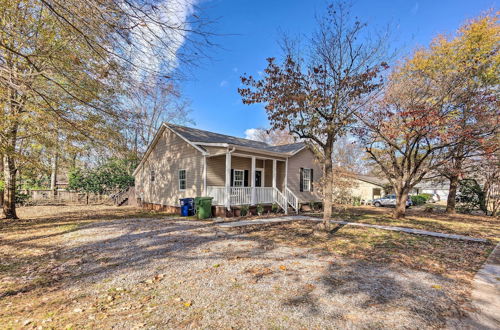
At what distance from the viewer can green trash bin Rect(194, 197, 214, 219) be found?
10758 millimetres

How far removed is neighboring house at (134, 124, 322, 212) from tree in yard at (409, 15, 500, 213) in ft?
25.6

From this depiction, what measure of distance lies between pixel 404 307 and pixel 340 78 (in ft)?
23.5

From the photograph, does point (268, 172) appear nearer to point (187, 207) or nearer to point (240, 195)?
point (240, 195)

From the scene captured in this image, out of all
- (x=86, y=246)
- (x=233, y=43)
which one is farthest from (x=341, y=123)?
(x=86, y=246)

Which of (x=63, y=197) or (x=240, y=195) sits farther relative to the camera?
(x=63, y=197)

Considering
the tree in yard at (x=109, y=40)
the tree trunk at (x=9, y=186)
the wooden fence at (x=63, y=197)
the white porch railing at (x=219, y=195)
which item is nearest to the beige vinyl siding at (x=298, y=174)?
the white porch railing at (x=219, y=195)

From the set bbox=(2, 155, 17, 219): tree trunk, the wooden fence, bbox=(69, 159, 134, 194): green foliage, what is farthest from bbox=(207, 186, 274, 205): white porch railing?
the wooden fence

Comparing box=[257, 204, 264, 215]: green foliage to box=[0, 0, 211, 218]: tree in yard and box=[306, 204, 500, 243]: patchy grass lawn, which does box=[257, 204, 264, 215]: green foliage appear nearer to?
box=[306, 204, 500, 243]: patchy grass lawn

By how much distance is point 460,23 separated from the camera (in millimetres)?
15586

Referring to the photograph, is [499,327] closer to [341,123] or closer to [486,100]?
[341,123]

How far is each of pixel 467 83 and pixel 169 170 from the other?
1636 centimetres

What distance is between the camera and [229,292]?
11.6ft

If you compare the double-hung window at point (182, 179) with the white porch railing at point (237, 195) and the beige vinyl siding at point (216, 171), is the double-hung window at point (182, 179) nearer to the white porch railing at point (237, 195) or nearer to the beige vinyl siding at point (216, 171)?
the beige vinyl siding at point (216, 171)

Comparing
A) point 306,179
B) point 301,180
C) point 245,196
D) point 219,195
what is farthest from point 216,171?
point 306,179
